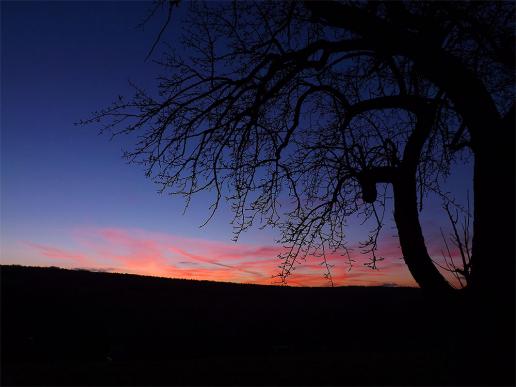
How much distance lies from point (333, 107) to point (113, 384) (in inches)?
207

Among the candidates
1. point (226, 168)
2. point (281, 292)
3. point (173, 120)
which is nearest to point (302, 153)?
point (226, 168)

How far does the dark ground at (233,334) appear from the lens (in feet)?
17.0

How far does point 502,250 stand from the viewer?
464cm

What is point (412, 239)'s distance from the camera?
566 centimetres

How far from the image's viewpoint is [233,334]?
38.0 feet

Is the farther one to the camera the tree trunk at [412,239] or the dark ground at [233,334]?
the tree trunk at [412,239]

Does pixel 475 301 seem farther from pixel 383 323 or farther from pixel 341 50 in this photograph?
pixel 383 323

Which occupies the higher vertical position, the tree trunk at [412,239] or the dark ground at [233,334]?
the tree trunk at [412,239]

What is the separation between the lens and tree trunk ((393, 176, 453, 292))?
215 inches

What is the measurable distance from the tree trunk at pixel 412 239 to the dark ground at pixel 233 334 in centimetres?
28

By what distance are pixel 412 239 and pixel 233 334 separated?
23.6 ft

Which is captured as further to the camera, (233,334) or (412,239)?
(233,334)

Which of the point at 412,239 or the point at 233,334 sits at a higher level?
the point at 412,239

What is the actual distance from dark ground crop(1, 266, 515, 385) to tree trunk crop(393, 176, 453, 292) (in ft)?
0.92
